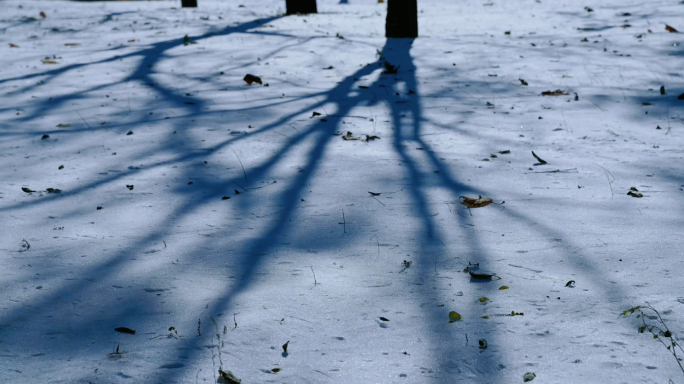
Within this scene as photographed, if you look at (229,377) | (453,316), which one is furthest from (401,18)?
(229,377)

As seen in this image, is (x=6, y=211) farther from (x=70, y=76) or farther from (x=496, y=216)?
(x=70, y=76)

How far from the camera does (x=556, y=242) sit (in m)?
2.48

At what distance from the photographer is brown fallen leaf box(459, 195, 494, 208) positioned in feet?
9.58

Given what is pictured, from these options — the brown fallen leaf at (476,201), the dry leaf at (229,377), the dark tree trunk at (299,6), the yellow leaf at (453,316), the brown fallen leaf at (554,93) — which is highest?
the dark tree trunk at (299,6)

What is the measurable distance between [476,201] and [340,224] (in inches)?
29.6

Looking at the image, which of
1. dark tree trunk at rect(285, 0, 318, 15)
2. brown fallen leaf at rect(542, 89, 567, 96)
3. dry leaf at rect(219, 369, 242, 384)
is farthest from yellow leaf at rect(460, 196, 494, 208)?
dark tree trunk at rect(285, 0, 318, 15)

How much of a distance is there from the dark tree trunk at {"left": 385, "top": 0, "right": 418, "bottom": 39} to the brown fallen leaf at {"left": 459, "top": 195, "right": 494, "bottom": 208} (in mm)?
6153

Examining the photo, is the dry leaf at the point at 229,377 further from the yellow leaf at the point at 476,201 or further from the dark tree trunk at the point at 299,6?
the dark tree trunk at the point at 299,6

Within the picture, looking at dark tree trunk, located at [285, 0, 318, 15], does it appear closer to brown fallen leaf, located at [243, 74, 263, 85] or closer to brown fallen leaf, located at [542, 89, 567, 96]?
brown fallen leaf, located at [243, 74, 263, 85]

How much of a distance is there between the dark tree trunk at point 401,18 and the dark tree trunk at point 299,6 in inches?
163

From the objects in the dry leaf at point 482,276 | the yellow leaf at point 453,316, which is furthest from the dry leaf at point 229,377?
the dry leaf at point 482,276

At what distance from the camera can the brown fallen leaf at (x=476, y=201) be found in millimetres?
2920

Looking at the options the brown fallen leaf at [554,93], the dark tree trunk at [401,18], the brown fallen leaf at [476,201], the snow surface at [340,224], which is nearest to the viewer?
the snow surface at [340,224]

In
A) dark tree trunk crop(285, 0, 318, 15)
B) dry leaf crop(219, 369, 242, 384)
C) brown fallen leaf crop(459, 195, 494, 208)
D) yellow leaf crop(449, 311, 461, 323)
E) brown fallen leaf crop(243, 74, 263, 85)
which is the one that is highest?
dark tree trunk crop(285, 0, 318, 15)
